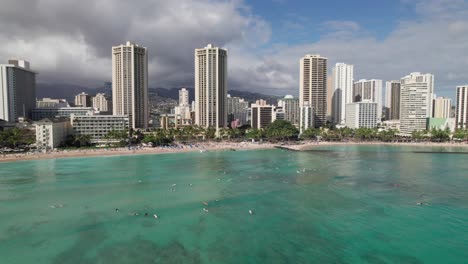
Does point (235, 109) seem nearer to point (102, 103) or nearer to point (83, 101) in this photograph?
point (102, 103)

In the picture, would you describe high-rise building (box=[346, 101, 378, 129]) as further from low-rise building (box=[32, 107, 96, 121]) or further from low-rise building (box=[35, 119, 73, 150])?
low-rise building (box=[35, 119, 73, 150])

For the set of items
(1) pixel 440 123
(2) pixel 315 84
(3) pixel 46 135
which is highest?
(2) pixel 315 84

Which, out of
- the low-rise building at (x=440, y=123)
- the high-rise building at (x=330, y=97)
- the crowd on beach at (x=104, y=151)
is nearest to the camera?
the crowd on beach at (x=104, y=151)

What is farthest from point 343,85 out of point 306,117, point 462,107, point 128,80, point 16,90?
point 16,90

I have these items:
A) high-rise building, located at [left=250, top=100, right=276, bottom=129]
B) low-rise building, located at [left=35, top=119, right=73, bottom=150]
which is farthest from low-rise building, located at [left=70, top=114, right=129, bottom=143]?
high-rise building, located at [left=250, top=100, right=276, bottom=129]

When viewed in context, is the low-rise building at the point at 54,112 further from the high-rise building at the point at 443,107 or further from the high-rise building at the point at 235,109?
the high-rise building at the point at 443,107

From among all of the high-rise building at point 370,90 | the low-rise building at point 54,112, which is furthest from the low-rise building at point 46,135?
the high-rise building at point 370,90

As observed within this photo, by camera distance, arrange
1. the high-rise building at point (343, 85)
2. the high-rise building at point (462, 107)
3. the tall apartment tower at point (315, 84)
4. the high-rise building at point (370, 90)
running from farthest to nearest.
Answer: the high-rise building at point (370, 90)
the high-rise building at point (343, 85)
the tall apartment tower at point (315, 84)
the high-rise building at point (462, 107)
